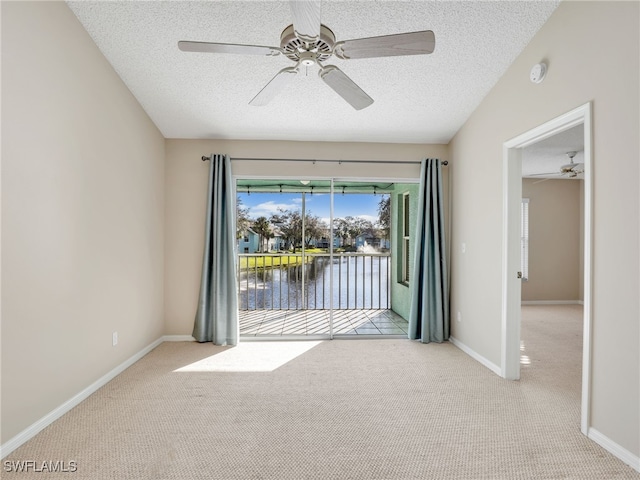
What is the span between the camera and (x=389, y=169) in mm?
4203

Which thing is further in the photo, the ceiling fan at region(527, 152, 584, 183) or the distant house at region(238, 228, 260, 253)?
the distant house at region(238, 228, 260, 253)

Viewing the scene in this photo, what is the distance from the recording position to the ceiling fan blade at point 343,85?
6.59 feet

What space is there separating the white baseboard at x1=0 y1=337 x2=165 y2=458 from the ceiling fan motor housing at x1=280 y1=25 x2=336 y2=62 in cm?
262

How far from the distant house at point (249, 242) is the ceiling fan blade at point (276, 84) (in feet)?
9.41

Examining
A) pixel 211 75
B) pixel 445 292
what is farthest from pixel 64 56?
pixel 445 292

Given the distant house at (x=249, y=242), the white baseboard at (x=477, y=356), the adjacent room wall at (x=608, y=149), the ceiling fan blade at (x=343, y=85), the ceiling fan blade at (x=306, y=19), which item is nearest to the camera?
the ceiling fan blade at (x=306, y=19)

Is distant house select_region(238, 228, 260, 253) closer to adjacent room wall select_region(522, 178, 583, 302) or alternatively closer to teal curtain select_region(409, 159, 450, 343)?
teal curtain select_region(409, 159, 450, 343)

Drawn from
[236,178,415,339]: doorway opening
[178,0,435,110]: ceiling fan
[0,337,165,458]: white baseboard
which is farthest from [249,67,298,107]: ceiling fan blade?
[0,337,165,458]: white baseboard

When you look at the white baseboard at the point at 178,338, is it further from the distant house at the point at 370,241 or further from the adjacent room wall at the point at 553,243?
the adjacent room wall at the point at 553,243

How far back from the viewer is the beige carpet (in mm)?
1817

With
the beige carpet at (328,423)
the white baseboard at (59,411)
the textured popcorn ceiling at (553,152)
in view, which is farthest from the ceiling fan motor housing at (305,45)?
the textured popcorn ceiling at (553,152)

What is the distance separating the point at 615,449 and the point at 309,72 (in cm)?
331

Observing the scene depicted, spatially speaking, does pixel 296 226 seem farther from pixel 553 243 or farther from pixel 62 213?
pixel 553 243

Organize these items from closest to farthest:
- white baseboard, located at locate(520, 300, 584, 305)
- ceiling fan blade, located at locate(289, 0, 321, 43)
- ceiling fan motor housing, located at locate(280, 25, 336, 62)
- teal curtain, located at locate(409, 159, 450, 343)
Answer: ceiling fan blade, located at locate(289, 0, 321, 43), ceiling fan motor housing, located at locate(280, 25, 336, 62), teal curtain, located at locate(409, 159, 450, 343), white baseboard, located at locate(520, 300, 584, 305)
